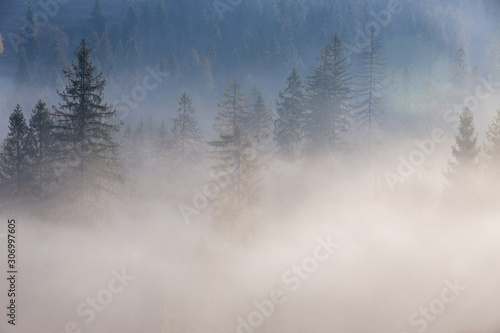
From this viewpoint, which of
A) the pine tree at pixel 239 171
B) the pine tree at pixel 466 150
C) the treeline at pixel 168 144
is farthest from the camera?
the pine tree at pixel 239 171

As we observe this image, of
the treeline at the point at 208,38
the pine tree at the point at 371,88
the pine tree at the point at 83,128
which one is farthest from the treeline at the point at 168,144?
the treeline at the point at 208,38

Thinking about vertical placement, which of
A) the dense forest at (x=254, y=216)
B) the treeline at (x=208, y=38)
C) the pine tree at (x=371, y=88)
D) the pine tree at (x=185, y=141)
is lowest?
the dense forest at (x=254, y=216)

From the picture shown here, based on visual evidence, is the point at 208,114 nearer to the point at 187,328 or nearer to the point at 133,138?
the point at 133,138

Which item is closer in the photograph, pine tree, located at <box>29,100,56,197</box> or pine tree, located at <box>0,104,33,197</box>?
pine tree, located at <box>0,104,33,197</box>

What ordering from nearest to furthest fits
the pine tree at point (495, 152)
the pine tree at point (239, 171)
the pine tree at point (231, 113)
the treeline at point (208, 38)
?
1. the pine tree at point (495, 152)
2. the pine tree at point (239, 171)
3. the pine tree at point (231, 113)
4. the treeline at point (208, 38)

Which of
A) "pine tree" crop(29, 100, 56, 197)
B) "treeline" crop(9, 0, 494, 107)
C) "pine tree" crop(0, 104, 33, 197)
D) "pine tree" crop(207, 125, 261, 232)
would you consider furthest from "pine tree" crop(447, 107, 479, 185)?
"treeline" crop(9, 0, 494, 107)

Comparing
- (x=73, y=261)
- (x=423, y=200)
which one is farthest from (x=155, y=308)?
(x=423, y=200)

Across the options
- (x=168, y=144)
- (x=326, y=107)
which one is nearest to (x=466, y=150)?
(x=326, y=107)

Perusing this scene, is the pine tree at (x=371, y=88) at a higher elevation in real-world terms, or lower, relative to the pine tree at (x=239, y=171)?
higher

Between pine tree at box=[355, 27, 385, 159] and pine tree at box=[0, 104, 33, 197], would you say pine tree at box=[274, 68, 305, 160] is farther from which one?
pine tree at box=[0, 104, 33, 197]

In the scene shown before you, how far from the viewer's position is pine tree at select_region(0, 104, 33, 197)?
22.8 m

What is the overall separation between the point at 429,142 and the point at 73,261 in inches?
1709

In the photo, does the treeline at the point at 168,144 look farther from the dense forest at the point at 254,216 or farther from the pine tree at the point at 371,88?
the pine tree at the point at 371,88

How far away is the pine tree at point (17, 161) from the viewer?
22.8 metres
